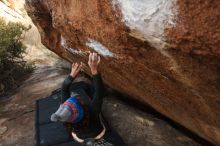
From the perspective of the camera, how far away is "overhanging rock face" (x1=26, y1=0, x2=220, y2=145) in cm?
304

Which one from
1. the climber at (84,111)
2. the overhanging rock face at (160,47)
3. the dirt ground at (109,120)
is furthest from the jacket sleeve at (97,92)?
the dirt ground at (109,120)

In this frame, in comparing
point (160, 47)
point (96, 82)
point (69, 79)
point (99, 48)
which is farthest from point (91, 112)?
point (160, 47)

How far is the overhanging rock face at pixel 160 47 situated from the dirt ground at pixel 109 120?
1.99 feet

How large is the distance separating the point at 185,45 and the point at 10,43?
7852 mm

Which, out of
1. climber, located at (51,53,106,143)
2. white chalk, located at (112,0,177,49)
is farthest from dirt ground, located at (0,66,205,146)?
white chalk, located at (112,0,177,49)

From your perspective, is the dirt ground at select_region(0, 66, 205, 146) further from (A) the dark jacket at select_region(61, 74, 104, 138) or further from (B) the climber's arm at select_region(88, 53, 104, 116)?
(B) the climber's arm at select_region(88, 53, 104, 116)

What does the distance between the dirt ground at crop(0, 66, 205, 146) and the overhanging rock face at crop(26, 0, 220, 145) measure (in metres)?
0.61

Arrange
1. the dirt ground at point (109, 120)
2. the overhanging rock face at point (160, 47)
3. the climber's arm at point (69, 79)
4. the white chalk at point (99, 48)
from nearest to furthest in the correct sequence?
the overhanging rock face at point (160, 47), the white chalk at point (99, 48), the climber's arm at point (69, 79), the dirt ground at point (109, 120)

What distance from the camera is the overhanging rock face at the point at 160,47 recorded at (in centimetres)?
304

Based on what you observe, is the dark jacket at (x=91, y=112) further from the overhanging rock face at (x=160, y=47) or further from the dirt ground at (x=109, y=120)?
the dirt ground at (x=109, y=120)

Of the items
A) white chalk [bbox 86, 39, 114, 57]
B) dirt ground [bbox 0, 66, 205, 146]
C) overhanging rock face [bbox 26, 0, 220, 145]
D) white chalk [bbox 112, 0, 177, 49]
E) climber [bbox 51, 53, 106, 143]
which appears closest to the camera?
overhanging rock face [bbox 26, 0, 220, 145]

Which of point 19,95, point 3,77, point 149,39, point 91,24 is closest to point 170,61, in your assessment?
point 149,39

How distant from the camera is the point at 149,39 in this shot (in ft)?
11.7

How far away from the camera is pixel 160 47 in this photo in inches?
138
